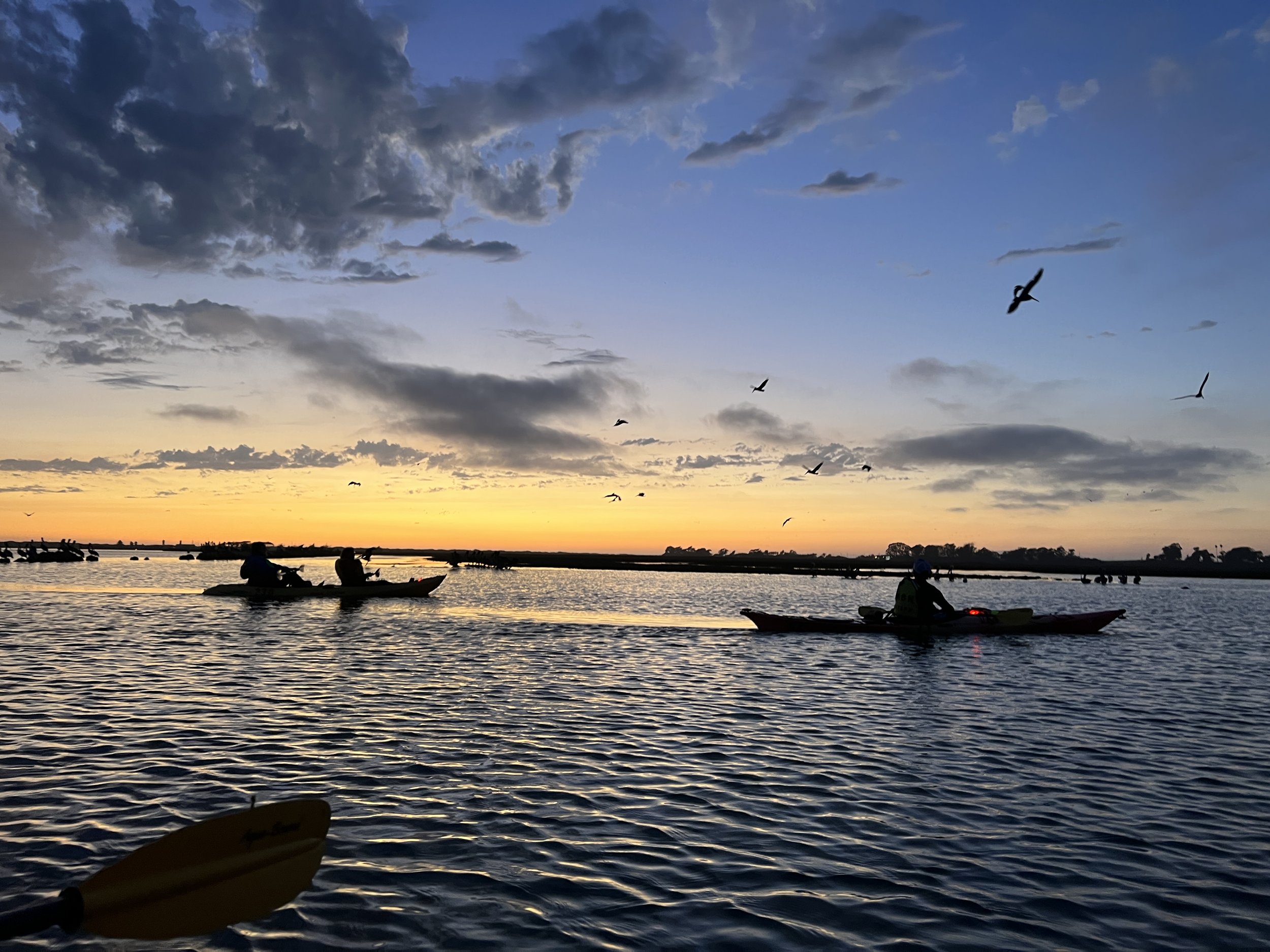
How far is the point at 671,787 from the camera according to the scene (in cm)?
1035

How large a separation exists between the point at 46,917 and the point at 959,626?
28.6 m

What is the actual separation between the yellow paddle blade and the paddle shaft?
0.09 metres

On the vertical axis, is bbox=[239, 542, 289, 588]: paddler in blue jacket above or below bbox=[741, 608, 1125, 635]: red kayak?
above

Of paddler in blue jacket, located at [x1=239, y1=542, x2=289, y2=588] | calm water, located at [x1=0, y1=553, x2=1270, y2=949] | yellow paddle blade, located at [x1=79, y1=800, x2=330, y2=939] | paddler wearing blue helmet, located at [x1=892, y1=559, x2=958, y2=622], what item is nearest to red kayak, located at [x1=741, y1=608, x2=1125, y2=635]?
paddler wearing blue helmet, located at [x1=892, y1=559, x2=958, y2=622]

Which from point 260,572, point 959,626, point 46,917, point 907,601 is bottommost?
point 959,626

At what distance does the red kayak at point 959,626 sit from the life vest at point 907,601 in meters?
0.40

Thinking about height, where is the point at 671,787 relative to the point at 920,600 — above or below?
below

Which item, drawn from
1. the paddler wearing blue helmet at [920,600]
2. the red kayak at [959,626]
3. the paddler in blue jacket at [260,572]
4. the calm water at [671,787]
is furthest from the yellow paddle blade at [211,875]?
the paddler in blue jacket at [260,572]

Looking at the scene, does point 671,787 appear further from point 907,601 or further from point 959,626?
point 959,626

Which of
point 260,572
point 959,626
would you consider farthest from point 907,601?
point 260,572

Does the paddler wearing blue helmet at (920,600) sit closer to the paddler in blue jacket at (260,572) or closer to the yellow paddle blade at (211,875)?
the yellow paddle blade at (211,875)

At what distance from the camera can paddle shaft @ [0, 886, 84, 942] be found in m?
5.01

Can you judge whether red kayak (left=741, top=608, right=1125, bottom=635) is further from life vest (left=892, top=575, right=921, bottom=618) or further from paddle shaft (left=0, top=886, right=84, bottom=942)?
paddle shaft (left=0, top=886, right=84, bottom=942)

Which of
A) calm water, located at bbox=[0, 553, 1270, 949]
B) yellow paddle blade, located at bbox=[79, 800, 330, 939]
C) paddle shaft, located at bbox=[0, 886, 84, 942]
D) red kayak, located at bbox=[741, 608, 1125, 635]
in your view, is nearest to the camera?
paddle shaft, located at bbox=[0, 886, 84, 942]
